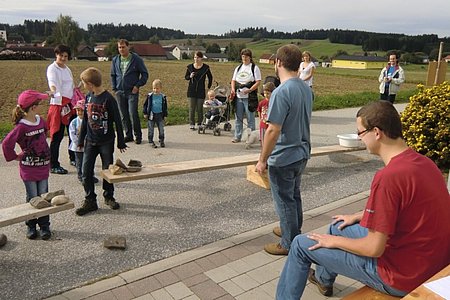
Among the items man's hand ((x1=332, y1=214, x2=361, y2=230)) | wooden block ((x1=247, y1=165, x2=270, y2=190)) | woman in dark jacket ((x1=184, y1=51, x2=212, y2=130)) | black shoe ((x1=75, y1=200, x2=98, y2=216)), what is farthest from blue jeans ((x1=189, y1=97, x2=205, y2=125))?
man's hand ((x1=332, y1=214, x2=361, y2=230))

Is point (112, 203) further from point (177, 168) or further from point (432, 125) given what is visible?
point (432, 125)

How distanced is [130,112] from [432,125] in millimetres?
5612

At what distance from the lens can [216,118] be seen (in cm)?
973

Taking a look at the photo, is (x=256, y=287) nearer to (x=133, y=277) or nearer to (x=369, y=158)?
(x=133, y=277)

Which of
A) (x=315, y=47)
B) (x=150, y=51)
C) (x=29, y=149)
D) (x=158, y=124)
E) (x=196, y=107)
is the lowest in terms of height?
(x=158, y=124)

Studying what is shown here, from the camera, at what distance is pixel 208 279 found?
3.57 m

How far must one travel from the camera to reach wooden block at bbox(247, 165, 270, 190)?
604 centimetres

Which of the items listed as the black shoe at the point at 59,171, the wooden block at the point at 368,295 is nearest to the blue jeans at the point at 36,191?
the black shoe at the point at 59,171

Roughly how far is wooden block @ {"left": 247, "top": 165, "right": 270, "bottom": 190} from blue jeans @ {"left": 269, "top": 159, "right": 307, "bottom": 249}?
2.06m

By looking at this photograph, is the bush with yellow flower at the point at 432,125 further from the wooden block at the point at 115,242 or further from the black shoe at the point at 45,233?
the black shoe at the point at 45,233

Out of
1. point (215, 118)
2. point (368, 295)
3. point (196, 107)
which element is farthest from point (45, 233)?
point (196, 107)

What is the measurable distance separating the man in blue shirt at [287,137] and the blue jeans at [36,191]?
7.57 ft

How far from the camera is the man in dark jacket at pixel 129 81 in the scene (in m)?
8.27

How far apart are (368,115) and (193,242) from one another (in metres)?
2.48
